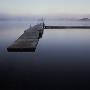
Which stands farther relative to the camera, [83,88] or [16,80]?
[16,80]

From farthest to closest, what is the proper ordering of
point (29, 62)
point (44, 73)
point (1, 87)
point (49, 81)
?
point (29, 62) < point (44, 73) < point (49, 81) < point (1, 87)

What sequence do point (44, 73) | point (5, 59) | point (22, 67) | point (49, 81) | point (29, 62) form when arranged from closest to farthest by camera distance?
1. point (49, 81)
2. point (44, 73)
3. point (22, 67)
4. point (29, 62)
5. point (5, 59)

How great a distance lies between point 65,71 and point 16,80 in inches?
106

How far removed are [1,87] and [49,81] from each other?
2050 mm

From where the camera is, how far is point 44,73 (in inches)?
359

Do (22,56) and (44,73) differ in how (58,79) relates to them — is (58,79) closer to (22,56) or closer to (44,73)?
(44,73)

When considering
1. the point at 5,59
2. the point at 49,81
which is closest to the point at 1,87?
the point at 49,81

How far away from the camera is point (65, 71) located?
30.8 feet

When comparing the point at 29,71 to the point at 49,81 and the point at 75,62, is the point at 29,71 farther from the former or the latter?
the point at 75,62

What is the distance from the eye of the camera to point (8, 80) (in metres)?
8.02

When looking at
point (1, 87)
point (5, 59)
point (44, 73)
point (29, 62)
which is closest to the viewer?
point (1, 87)

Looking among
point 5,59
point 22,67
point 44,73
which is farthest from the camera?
point 5,59

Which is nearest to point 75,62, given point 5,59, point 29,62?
point 29,62

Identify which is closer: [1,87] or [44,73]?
[1,87]
